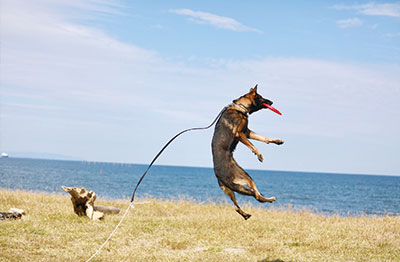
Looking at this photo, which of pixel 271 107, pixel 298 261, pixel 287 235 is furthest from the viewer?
pixel 287 235

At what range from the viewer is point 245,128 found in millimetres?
5672

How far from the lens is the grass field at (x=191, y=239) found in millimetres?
11250

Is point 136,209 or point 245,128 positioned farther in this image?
point 136,209

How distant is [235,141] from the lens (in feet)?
18.2

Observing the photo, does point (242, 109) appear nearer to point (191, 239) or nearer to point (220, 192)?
point (191, 239)

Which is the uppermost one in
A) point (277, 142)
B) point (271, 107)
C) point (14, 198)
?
point (271, 107)

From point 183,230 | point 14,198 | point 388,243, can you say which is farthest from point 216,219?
point 14,198

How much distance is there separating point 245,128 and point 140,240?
8395mm

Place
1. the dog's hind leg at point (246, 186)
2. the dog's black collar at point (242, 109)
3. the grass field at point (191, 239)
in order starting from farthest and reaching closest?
the grass field at point (191, 239) < the dog's black collar at point (242, 109) < the dog's hind leg at point (246, 186)

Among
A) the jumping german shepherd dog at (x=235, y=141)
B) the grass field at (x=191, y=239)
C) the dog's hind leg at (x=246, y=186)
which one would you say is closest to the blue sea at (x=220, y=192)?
the grass field at (x=191, y=239)

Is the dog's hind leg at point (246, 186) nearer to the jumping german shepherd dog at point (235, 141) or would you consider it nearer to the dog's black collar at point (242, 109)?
the jumping german shepherd dog at point (235, 141)

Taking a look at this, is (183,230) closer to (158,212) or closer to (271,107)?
(158,212)

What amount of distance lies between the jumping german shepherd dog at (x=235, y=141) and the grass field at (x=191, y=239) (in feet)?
18.2

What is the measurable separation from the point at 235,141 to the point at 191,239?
8.34 m
